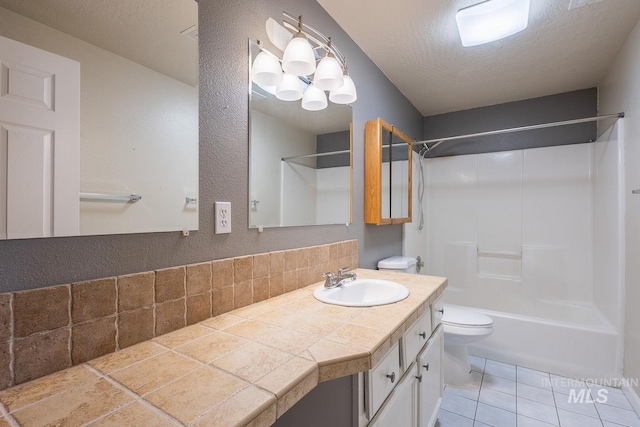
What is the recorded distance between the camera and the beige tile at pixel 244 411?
49 cm

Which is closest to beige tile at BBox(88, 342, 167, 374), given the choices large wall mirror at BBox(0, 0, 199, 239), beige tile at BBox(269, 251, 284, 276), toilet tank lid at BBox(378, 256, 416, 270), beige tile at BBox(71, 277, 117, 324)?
beige tile at BBox(71, 277, 117, 324)

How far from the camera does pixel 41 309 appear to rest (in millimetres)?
646

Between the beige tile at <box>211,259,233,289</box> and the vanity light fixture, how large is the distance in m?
0.74

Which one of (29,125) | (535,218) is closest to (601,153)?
(535,218)

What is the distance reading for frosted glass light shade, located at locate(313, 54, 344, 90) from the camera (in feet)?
4.36

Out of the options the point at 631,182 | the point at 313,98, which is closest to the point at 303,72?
the point at 313,98

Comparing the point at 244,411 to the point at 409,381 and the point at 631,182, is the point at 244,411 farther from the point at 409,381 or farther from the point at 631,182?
the point at 631,182

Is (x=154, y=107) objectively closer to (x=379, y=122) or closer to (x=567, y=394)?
(x=379, y=122)

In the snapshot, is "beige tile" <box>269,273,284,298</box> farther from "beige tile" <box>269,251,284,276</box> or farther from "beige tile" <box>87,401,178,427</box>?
"beige tile" <box>87,401,178,427</box>

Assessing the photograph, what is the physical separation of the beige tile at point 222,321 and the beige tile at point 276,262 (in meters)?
0.28

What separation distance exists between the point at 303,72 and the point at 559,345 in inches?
102

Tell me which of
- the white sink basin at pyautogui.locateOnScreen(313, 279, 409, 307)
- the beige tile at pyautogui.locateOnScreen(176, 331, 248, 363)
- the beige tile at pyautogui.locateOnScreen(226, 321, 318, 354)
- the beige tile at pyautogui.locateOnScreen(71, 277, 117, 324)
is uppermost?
the beige tile at pyautogui.locateOnScreen(71, 277, 117, 324)

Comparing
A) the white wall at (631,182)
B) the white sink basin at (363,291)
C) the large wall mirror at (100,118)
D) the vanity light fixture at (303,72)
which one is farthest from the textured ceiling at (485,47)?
the white sink basin at (363,291)

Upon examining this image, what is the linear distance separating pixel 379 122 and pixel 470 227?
74.2 inches
